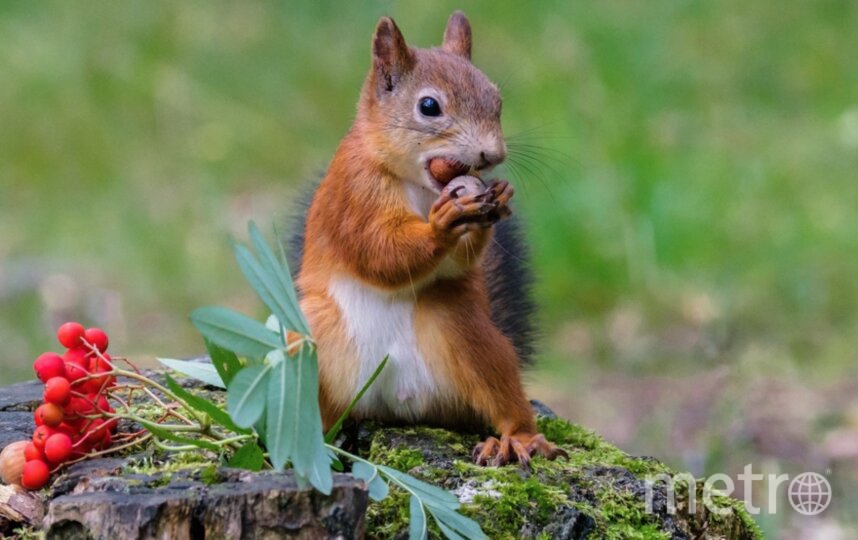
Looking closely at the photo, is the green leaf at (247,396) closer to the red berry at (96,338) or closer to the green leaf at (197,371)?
the red berry at (96,338)

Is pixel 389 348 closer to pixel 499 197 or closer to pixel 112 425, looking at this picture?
pixel 499 197

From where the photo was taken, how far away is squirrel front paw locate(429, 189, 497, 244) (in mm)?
1781

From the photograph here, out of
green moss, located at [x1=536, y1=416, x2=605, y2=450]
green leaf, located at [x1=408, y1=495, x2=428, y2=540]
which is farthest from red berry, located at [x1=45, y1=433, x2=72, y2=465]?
green moss, located at [x1=536, y1=416, x2=605, y2=450]

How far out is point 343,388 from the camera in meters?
1.94

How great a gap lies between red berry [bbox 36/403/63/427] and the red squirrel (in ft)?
1.54

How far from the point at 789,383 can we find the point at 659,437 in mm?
578

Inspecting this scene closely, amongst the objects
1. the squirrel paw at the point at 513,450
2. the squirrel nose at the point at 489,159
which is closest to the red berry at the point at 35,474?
the squirrel paw at the point at 513,450

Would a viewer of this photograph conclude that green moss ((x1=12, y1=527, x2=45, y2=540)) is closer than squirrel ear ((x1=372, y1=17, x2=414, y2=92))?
Yes

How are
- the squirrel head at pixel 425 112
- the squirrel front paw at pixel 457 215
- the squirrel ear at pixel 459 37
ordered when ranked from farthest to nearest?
the squirrel ear at pixel 459 37 → the squirrel head at pixel 425 112 → the squirrel front paw at pixel 457 215

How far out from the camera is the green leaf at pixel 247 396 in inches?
50.8

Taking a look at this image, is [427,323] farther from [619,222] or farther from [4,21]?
[4,21]

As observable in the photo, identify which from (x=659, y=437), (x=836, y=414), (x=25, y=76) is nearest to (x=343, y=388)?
(x=659, y=437)

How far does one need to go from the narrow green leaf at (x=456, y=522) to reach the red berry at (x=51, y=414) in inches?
18.7

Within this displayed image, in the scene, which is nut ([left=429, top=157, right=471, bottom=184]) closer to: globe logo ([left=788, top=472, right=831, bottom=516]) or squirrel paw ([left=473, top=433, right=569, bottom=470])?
squirrel paw ([left=473, top=433, right=569, bottom=470])
